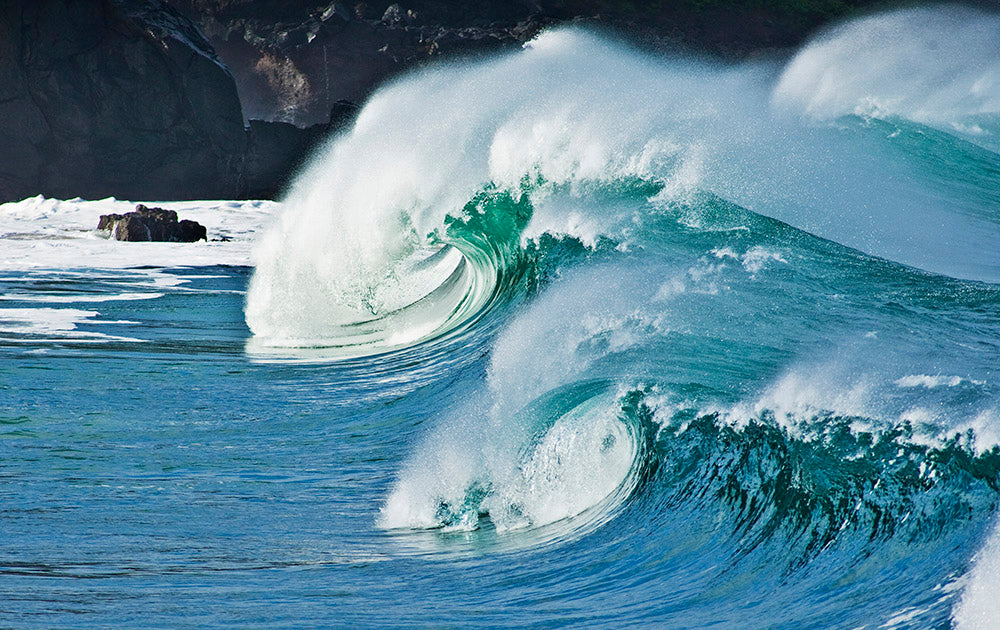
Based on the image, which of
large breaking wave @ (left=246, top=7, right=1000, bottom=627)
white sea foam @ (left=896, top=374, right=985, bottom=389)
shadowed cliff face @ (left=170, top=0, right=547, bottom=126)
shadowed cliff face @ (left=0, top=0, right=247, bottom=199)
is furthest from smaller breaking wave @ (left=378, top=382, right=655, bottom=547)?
shadowed cliff face @ (left=170, top=0, right=547, bottom=126)

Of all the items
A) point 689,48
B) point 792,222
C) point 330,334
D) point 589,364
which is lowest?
point 330,334

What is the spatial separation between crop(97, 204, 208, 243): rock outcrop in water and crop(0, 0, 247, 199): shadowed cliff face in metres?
13.4

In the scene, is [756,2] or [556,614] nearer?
[556,614]

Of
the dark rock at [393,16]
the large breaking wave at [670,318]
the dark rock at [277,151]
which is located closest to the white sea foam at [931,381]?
the large breaking wave at [670,318]

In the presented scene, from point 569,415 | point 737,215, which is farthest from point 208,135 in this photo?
point 569,415

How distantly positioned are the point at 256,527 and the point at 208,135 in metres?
30.9

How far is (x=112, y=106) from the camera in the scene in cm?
3281

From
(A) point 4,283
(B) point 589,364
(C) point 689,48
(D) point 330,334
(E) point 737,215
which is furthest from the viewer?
(C) point 689,48

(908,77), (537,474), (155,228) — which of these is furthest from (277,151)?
(537,474)

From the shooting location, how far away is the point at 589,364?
5395 mm

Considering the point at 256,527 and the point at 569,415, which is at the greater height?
the point at 569,415

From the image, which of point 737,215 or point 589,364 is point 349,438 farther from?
point 737,215

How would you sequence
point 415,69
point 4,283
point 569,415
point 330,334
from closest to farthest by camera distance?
point 569,415, point 330,334, point 4,283, point 415,69

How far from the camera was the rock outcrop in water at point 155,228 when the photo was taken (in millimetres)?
19391
